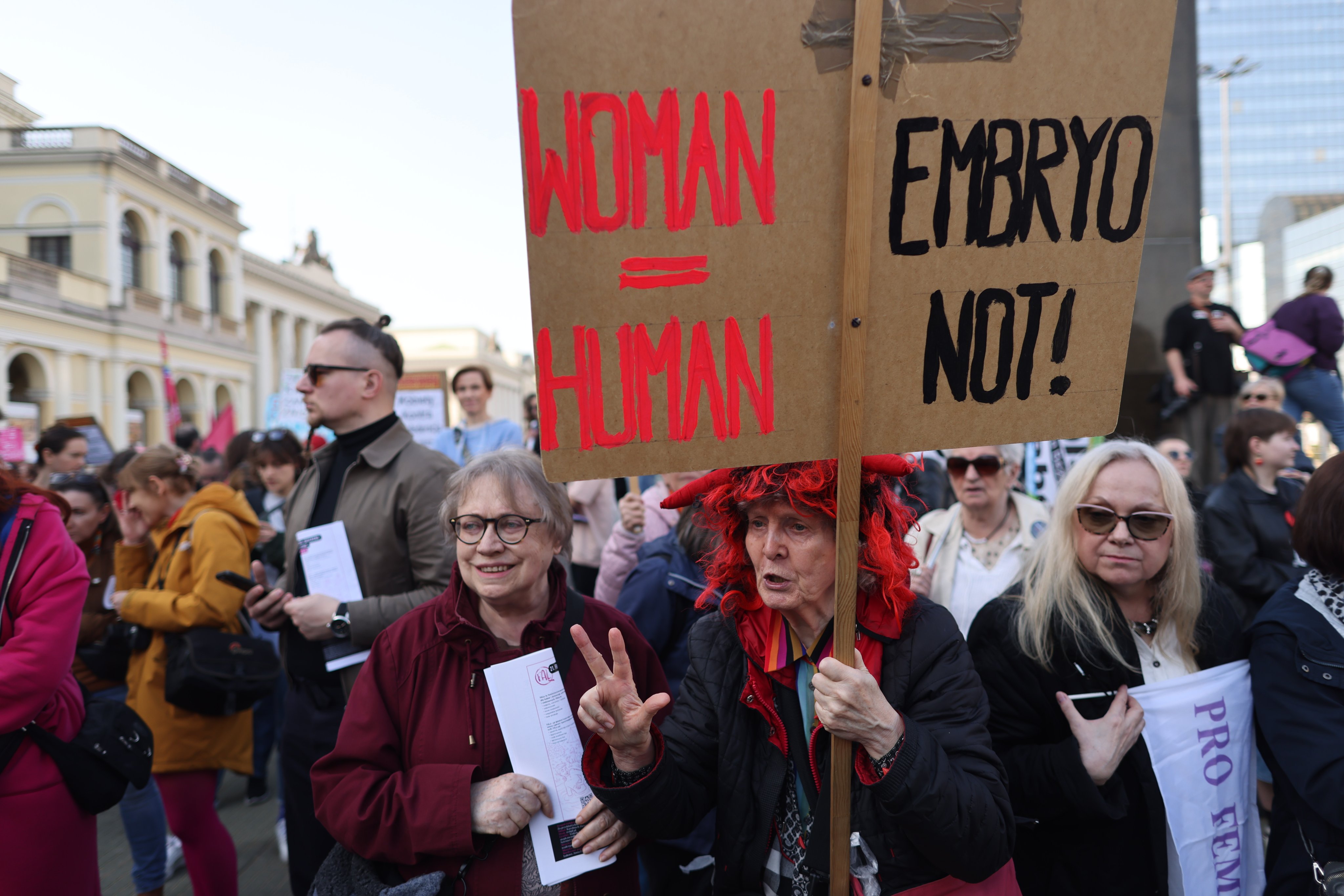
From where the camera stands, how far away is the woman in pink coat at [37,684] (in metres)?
2.36

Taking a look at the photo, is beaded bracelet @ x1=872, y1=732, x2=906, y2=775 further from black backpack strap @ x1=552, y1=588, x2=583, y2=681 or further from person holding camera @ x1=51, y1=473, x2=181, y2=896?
person holding camera @ x1=51, y1=473, x2=181, y2=896

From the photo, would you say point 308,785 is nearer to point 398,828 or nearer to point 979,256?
point 398,828

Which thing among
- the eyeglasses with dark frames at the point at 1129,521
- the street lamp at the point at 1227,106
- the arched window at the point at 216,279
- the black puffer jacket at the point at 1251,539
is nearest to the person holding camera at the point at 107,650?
the eyeglasses with dark frames at the point at 1129,521

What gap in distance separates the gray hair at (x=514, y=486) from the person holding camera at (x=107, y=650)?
6.93ft

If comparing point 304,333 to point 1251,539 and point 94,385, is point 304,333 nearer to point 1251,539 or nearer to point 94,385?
point 94,385

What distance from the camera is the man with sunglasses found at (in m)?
2.88

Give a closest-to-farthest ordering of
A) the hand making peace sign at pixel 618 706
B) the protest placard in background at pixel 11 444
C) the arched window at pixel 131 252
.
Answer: the hand making peace sign at pixel 618 706, the protest placard in background at pixel 11 444, the arched window at pixel 131 252

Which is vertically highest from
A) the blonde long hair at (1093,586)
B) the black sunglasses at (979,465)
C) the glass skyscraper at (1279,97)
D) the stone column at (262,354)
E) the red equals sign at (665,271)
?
the glass skyscraper at (1279,97)

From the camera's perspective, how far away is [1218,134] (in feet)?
284

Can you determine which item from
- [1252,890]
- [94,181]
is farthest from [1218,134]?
[1252,890]

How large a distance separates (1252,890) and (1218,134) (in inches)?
4108

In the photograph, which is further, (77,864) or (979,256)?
(77,864)

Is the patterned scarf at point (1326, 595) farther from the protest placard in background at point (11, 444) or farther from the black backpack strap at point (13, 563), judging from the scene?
the protest placard in background at point (11, 444)

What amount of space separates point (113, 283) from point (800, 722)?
43592 mm
